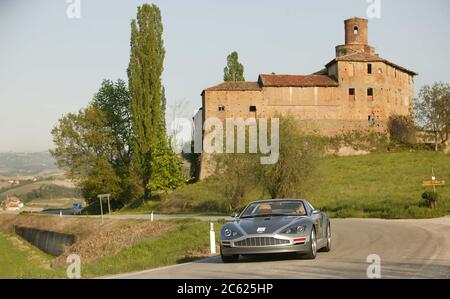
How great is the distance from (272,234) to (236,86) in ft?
213

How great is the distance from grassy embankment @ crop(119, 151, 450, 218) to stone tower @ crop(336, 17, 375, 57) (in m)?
18.0

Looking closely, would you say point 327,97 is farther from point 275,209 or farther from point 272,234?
point 272,234

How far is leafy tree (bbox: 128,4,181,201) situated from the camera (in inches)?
2328

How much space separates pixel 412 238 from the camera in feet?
59.9

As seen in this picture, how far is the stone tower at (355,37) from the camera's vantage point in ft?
285

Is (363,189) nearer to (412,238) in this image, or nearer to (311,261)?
(412,238)

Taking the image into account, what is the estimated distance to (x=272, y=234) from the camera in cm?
1276

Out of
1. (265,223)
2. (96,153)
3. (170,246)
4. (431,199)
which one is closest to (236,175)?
(431,199)

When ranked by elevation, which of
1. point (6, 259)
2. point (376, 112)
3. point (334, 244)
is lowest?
point (6, 259)

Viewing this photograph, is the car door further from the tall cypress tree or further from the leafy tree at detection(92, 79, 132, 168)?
the leafy tree at detection(92, 79, 132, 168)

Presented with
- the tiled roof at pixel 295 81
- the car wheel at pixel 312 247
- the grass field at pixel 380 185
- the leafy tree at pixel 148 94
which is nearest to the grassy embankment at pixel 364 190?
the grass field at pixel 380 185

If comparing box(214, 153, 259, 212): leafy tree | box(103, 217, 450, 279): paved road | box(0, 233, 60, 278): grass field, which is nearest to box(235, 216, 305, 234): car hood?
box(103, 217, 450, 279): paved road

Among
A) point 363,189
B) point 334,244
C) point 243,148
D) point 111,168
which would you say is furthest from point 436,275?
point 111,168
